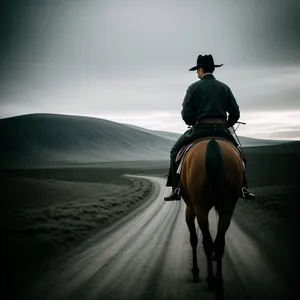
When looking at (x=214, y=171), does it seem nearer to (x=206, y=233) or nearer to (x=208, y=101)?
(x=206, y=233)

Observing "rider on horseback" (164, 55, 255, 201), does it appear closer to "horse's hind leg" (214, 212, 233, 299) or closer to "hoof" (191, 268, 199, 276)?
"horse's hind leg" (214, 212, 233, 299)

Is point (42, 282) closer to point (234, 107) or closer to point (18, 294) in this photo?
point (18, 294)

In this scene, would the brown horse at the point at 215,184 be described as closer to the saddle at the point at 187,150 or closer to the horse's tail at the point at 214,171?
the horse's tail at the point at 214,171

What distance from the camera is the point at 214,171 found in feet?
16.6

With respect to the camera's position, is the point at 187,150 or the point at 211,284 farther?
the point at 187,150

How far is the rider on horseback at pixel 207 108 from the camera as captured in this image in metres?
6.00

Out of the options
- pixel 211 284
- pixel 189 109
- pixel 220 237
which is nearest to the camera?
pixel 220 237

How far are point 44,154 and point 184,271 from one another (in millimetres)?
163745

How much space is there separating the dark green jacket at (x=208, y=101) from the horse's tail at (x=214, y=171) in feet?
3.90

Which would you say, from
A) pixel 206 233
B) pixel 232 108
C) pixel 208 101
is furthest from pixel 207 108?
pixel 206 233

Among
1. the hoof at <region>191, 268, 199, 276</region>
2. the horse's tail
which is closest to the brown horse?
the horse's tail

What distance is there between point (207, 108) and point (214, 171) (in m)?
1.59

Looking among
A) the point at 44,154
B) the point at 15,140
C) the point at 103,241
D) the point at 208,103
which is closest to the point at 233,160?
the point at 208,103

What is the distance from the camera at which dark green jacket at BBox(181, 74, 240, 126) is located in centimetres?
605
